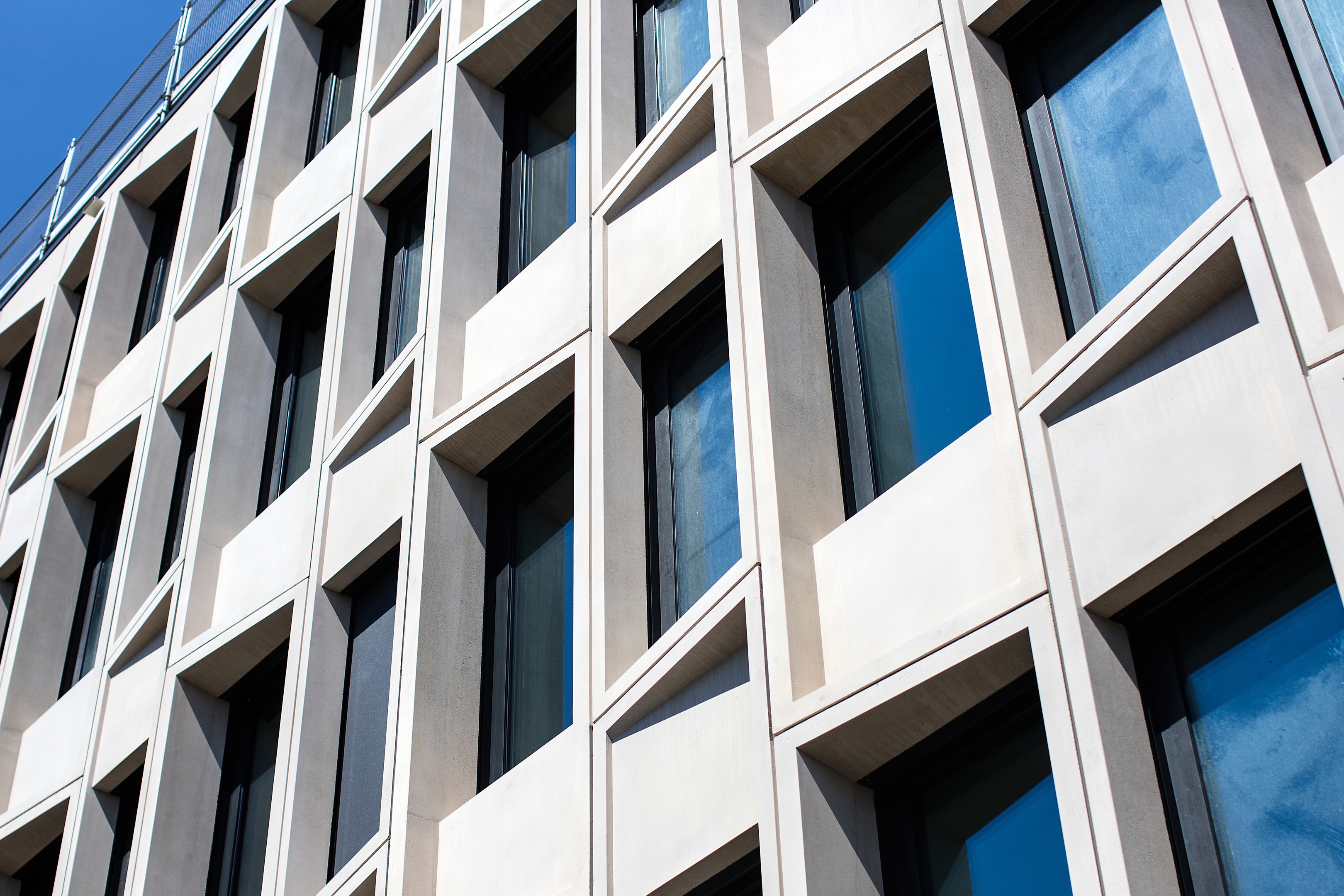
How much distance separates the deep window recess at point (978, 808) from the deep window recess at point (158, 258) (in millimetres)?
17848

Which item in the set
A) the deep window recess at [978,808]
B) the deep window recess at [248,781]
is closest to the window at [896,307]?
the deep window recess at [978,808]

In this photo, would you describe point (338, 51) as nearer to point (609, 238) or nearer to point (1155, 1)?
point (609, 238)

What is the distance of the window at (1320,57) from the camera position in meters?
6.78

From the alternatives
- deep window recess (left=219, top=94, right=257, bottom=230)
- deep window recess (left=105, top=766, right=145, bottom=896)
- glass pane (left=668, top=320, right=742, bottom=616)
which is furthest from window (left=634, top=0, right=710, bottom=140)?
deep window recess (left=219, top=94, right=257, bottom=230)

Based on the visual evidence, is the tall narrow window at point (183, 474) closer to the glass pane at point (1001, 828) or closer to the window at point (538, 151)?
the window at point (538, 151)

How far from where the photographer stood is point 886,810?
7797 millimetres

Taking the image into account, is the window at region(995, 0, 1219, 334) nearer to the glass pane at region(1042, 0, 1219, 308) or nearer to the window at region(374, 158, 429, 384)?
the glass pane at region(1042, 0, 1219, 308)

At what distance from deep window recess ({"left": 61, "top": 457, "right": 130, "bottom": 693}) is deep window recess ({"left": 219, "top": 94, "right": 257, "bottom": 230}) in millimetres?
4065

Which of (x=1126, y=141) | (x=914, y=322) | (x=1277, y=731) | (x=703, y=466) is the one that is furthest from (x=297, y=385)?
(x=1277, y=731)

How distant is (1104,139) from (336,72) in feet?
48.3

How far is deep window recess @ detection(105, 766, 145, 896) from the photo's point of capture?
A: 15820mm

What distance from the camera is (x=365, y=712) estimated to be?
12570 millimetres

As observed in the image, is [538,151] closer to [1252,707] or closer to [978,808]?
[978,808]

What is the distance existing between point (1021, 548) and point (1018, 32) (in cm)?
364
